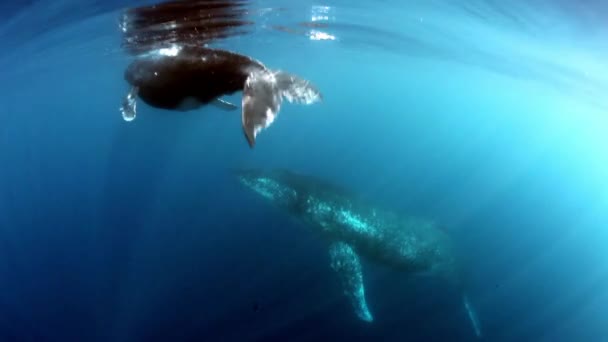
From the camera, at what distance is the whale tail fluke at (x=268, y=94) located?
3738 millimetres

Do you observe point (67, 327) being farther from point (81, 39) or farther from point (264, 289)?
point (81, 39)

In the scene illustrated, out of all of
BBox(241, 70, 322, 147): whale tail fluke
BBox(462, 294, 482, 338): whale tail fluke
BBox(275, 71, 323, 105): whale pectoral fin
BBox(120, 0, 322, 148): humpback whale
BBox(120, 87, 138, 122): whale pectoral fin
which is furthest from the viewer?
BBox(462, 294, 482, 338): whale tail fluke

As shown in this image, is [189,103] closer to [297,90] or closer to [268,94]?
[268,94]

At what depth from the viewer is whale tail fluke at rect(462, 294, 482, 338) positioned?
37.2 ft

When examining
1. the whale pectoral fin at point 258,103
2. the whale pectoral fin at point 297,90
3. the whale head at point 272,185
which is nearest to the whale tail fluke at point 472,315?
the whale head at point 272,185

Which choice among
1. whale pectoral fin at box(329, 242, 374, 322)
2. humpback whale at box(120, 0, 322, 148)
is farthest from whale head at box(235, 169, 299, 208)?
humpback whale at box(120, 0, 322, 148)

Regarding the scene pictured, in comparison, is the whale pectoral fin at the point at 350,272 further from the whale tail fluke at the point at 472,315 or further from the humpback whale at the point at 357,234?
the whale tail fluke at the point at 472,315

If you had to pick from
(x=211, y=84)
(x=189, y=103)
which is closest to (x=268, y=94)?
(x=211, y=84)

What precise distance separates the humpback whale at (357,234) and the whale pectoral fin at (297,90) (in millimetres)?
7233

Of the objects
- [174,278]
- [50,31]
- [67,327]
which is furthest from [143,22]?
[67,327]

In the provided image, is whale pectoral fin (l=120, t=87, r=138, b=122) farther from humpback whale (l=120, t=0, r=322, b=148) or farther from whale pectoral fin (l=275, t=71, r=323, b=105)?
whale pectoral fin (l=275, t=71, r=323, b=105)

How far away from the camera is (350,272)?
35.2 ft

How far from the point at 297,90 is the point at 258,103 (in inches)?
19.4

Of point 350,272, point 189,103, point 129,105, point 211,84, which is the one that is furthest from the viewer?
point 350,272
